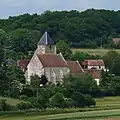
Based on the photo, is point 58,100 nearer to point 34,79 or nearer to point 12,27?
point 34,79

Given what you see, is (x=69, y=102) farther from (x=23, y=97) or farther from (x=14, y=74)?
(x=14, y=74)

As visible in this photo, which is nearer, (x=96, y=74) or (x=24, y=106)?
(x=24, y=106)

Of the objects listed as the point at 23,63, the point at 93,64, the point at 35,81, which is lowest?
the point at 35,81

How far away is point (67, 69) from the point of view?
278ft

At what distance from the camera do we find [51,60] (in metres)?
85.2

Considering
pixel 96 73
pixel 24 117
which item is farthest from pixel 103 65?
pixel 24 117

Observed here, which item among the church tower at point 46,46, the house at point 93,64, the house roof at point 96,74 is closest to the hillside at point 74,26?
the house at point 93,64

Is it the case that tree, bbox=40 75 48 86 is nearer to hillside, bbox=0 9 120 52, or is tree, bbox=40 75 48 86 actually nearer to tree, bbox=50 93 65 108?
tree, bbox=50 93 65 108

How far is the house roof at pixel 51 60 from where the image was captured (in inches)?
3334

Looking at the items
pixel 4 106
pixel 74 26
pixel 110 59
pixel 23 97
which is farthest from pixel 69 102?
pixel 74 26

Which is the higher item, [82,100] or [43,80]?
[43,80]

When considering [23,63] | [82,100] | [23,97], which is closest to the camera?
[82,100]

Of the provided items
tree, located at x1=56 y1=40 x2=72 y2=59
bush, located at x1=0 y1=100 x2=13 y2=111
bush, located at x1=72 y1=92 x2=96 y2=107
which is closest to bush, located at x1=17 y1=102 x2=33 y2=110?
bush, located at x1=0 y1=100 x2=13 y2=111

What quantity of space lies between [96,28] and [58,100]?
90.3 meters
